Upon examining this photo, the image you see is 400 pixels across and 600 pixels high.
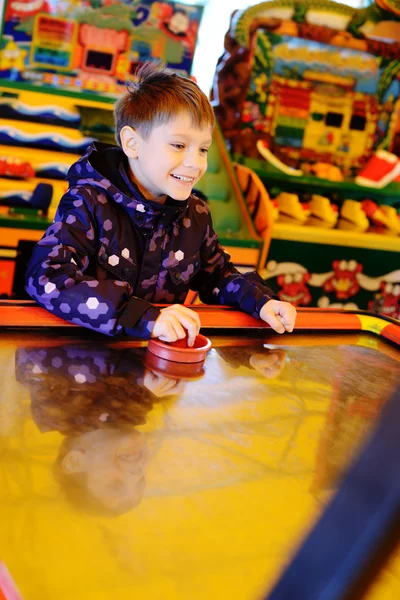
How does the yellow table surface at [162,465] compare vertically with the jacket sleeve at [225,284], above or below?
above

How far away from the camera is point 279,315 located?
1.53 metres

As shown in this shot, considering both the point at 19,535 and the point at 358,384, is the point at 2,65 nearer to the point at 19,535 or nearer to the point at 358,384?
the point at 358,384

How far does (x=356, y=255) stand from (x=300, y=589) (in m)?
3.63

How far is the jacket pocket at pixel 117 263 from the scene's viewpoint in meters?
1.52

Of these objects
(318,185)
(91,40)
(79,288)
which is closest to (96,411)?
(79,288)

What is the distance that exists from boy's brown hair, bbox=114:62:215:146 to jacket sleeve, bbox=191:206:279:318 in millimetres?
323

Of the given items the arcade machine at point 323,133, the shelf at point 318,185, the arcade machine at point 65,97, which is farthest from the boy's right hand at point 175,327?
the shelf at point 318,185

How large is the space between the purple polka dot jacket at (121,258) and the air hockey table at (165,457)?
0.05 metres

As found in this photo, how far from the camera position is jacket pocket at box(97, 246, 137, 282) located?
152 centimetres

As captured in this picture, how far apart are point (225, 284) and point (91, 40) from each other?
2.13 meters

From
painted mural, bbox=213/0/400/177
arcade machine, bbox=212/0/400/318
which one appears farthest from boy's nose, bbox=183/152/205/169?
painted mural, bbox=213/0/400/177

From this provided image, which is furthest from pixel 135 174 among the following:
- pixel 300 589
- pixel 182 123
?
pixel 300 589

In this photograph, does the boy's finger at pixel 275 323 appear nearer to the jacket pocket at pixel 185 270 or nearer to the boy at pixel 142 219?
the boy at pixel 142 219

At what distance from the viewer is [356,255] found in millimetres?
3842
